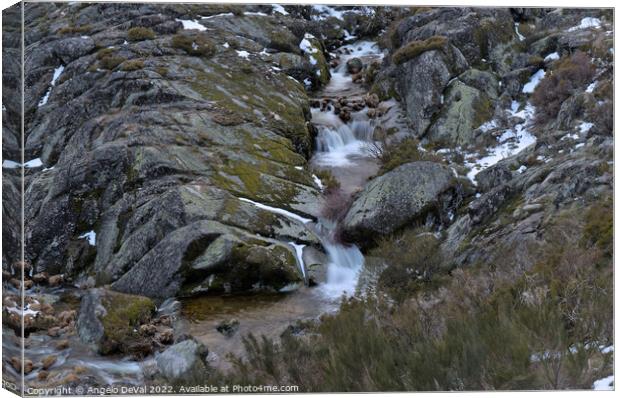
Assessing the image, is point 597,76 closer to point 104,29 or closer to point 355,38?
point 355,38

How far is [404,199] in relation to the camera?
10.8 metres

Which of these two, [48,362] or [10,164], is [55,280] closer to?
[48,362]

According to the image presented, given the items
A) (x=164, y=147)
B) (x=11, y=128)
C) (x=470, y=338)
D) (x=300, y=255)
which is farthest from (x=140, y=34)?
(x=470, y=338)

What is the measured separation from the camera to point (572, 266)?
7.64 meters

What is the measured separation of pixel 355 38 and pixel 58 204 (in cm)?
645

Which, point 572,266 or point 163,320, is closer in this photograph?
point 572,266

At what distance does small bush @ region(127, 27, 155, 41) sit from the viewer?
Answer: 1106 centimetres

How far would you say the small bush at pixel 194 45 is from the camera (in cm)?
1176

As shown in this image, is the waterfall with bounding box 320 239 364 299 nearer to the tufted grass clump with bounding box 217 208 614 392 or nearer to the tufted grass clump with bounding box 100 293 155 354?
the tufted grass clump with bounding box 217 208 614 392

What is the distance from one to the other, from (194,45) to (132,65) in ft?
4.13

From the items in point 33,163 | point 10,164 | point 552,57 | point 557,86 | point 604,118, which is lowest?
point 557,86

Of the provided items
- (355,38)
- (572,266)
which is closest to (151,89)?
(355,38)

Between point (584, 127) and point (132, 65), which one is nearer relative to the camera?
point (584, 127)

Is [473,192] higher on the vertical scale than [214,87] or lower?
lower
